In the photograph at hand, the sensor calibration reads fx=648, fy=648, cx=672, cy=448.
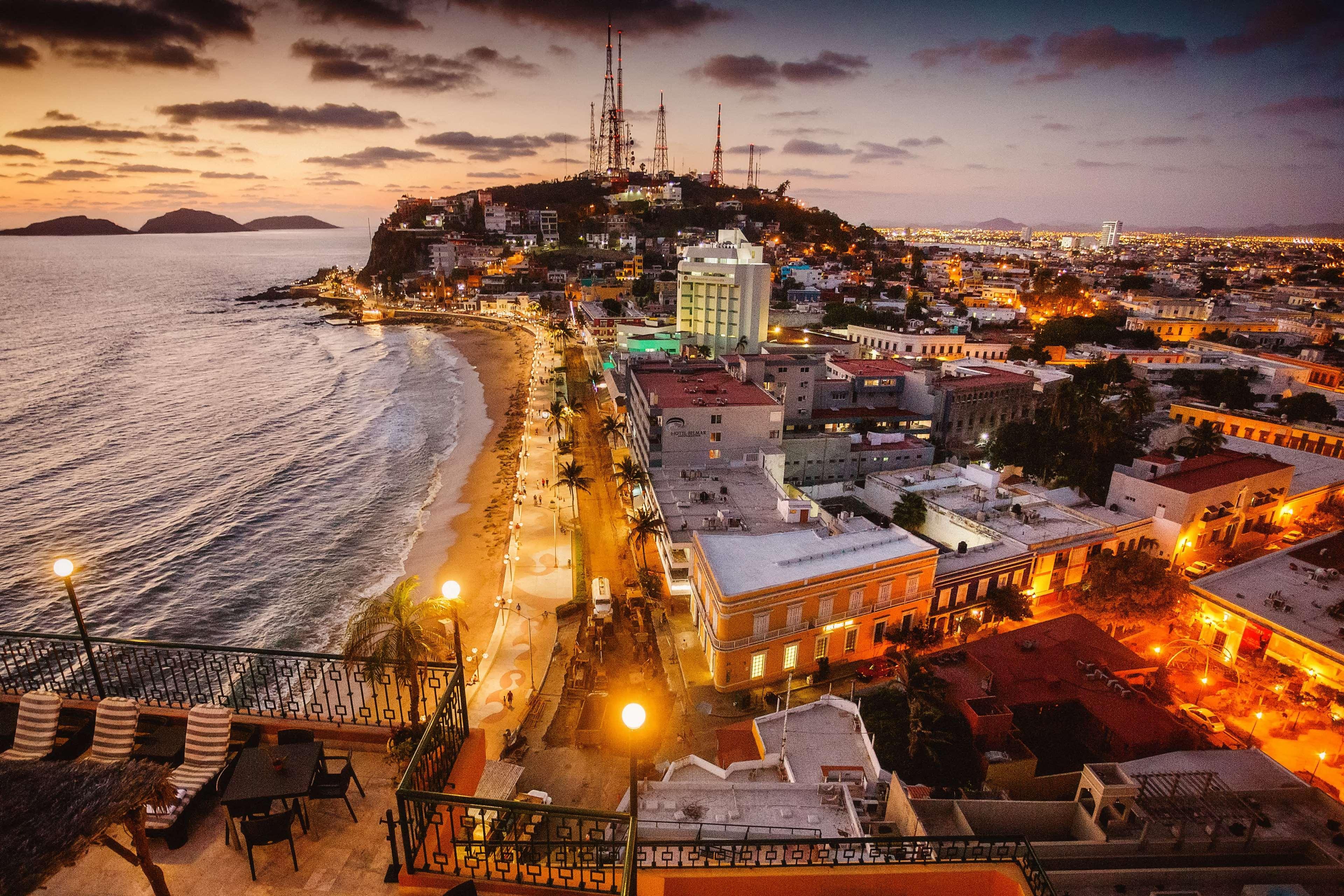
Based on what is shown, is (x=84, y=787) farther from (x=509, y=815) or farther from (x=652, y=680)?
(x=652, y=680)

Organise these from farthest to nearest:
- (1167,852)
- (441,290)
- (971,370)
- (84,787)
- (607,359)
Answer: (441,290) < (607,359) < (971,370) < (1167,852) < (84,787)

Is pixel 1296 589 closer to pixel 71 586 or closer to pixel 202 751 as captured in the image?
pixel 202 751

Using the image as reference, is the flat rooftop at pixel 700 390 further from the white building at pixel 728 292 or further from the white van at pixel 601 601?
the white building at pixel 728 292

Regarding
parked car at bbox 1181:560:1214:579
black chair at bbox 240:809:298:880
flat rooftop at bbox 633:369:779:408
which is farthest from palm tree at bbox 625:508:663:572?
parked car at bbox 1181:560:1214:579

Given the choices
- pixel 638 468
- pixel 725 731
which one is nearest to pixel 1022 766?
pixel 725 731

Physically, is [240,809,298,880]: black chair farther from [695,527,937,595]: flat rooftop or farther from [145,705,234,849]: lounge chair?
[695,527,937,595]: flat rooftop

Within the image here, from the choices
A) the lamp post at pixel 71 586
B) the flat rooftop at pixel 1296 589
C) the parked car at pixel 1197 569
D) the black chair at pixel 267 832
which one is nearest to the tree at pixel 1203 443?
the parked car at pixel 1197 569

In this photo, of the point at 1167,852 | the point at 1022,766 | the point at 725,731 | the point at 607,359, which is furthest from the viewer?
the point at 607,359
